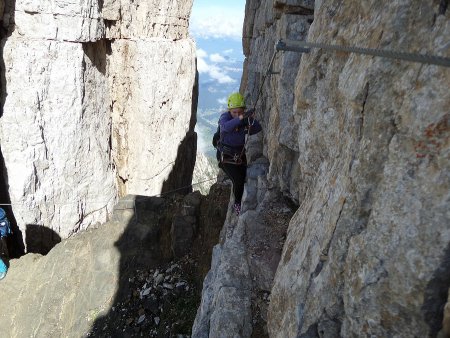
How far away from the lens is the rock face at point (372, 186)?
6.99 feet

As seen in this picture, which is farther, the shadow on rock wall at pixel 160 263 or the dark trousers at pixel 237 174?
the shadow on rock wall at pixel 160 263

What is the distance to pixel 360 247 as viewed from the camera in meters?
2.68

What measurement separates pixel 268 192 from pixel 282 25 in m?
3.56

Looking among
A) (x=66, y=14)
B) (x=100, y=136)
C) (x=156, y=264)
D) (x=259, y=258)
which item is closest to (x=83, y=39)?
(x=66, y=14)

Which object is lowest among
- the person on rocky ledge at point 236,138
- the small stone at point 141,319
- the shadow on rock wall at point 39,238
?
the shadow on rock wall at point 39,238

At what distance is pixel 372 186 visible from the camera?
2.74 meters

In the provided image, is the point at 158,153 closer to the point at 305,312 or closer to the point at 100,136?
the point at 100,136

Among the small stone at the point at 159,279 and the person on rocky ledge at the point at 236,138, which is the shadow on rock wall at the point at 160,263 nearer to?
the small stone at the point at 159,279

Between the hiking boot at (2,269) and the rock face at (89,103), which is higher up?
the rock face at (89,103)

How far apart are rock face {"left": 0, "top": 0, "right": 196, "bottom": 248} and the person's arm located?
9488 millimetres

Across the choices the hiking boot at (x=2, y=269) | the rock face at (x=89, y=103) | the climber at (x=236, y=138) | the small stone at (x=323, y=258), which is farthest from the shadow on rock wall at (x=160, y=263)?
the small stone at (x=323, y=258)

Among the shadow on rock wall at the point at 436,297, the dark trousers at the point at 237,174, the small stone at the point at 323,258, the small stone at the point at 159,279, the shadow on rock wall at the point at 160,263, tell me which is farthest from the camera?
the small stone at the point at 159,279

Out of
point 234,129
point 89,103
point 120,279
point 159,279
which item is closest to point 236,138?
point 234,129

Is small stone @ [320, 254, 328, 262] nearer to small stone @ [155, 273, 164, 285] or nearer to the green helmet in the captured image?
the green helmet
